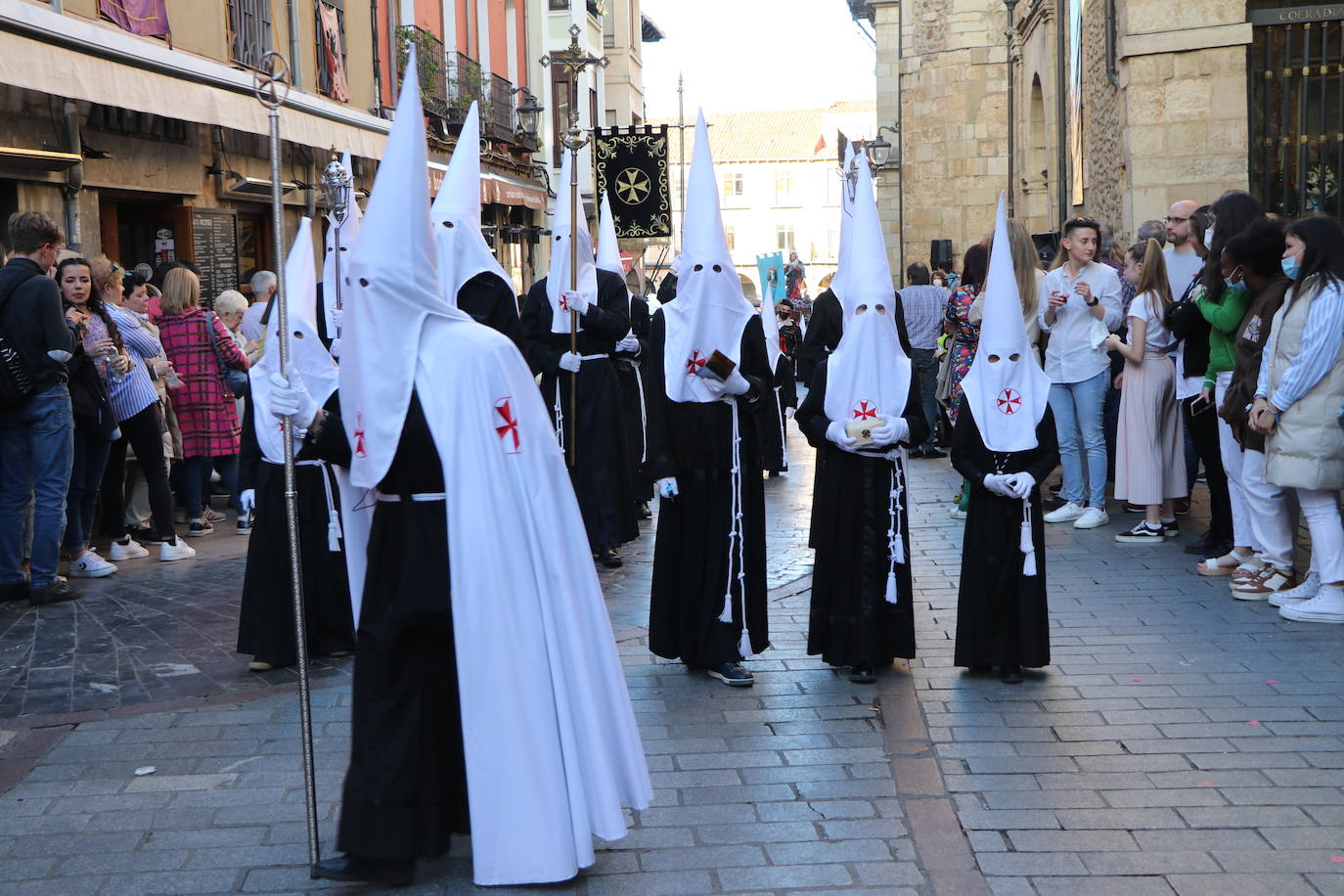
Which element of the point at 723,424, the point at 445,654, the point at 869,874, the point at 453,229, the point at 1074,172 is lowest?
the point at 869,874

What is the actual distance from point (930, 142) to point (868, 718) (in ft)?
92.4

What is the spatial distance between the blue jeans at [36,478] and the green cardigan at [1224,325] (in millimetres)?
6430

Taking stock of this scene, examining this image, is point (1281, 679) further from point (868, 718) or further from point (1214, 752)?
point (868, 718)

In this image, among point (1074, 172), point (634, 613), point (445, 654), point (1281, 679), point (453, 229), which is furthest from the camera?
point (1074, 172)

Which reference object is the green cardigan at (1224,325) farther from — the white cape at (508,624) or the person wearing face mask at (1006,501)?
the white cape at (508,624)

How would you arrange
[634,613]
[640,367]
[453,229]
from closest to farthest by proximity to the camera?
[453,229], [634,613], [640,367]

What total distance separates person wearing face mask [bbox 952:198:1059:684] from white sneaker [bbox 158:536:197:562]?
218 inches

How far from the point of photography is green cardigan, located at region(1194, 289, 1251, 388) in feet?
27.0

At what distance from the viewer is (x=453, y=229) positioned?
716 centimetres

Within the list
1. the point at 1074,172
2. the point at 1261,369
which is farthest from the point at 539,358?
the point at 1074,172

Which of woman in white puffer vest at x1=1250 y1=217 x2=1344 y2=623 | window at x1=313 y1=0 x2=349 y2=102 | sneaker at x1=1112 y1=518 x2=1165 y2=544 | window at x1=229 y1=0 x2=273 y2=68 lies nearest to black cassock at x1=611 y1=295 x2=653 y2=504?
sneaker at x1=1112 y1=518 x2=1165 y2=544

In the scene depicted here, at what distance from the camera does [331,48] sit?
18938mm

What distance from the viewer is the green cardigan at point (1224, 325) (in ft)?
27.0

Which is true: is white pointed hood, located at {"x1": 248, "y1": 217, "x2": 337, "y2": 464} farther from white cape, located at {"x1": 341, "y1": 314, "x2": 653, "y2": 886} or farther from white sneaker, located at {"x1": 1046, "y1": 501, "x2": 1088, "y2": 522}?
white sneaker, located at {"x1": 1046, "y1": 501, "x2": 1088, "y2": 522}
